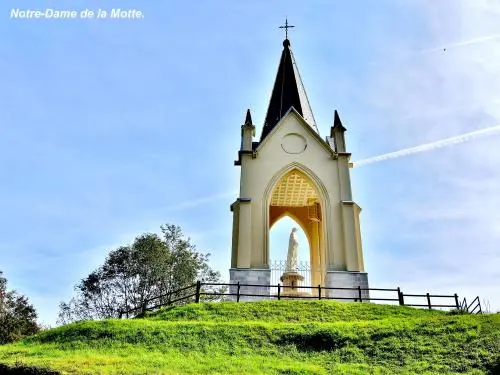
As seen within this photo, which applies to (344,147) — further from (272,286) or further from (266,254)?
(272,286)

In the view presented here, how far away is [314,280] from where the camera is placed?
2430cm

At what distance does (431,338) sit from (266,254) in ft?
31.6

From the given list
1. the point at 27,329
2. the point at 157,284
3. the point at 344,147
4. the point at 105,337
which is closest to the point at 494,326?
the point at 105,337

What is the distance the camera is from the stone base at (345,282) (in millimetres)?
20438

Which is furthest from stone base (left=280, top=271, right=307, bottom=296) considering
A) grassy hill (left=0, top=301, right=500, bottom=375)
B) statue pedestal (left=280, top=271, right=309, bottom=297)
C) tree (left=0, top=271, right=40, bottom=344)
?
tree (left=0, top=271, right=40, bottom=344)

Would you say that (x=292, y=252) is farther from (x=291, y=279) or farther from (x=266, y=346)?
(x=266, y=346)

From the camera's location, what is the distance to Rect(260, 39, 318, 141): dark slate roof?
26234 mm

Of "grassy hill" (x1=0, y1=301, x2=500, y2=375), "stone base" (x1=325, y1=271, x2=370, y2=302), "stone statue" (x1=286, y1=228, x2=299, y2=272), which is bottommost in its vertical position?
"grassy hill" (x1=0, y1=301, x2=500, y2=375)

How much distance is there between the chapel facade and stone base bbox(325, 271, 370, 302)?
4 centimetres

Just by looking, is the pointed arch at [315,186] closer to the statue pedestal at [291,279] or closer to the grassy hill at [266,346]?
the statue pedestal at [291,279]

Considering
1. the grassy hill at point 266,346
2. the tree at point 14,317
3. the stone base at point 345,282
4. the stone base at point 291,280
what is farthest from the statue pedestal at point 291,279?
the tree at point 14,317

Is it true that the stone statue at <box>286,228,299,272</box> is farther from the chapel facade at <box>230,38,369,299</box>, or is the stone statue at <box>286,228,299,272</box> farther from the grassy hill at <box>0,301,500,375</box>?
the grassy hill at <box>0,301,500,375</box>

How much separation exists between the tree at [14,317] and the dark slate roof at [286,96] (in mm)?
23546

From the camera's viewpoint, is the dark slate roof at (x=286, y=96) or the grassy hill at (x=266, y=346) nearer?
the grassy hill at (x=266, y=346)
